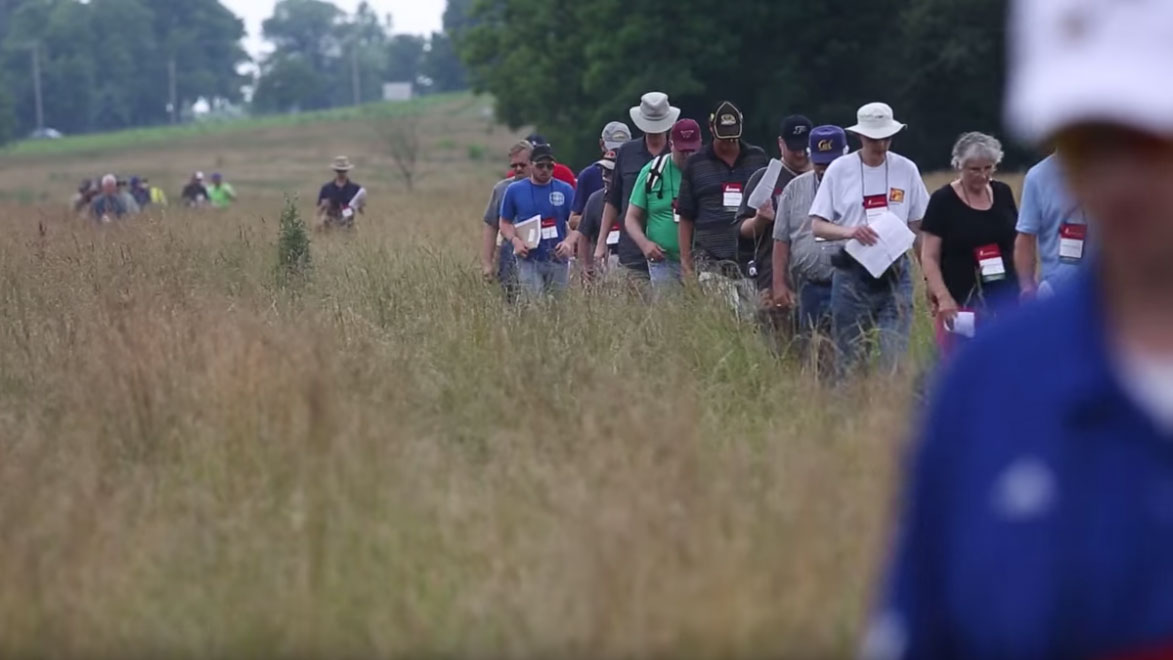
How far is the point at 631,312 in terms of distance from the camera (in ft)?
34.5

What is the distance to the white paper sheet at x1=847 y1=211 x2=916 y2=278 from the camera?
981cm

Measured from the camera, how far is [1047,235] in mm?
9281

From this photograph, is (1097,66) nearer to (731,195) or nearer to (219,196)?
(731,195)

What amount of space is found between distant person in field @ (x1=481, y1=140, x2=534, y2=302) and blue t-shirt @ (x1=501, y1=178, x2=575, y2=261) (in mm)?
236

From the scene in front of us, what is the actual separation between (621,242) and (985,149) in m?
4.37

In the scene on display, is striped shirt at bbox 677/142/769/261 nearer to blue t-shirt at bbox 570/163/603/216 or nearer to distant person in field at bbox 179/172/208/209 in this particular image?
blue t-shirt at bbox 570/163/603/216

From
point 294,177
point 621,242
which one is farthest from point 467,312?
point 294,177

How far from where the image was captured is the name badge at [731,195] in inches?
468

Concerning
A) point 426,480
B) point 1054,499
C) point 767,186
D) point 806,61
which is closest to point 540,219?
point 767,186

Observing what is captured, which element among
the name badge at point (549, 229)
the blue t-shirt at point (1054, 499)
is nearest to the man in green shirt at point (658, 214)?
the name badge at point (549, 229)

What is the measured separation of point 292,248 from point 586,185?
2310 mm

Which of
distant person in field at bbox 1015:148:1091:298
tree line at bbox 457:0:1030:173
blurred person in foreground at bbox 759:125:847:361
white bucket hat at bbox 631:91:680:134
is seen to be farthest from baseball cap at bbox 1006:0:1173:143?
→ tree line at bbox 457:0:1030:173

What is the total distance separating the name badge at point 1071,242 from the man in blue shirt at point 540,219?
16.3 feet

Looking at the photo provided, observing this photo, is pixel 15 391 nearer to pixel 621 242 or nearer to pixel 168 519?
pixel 168 519
